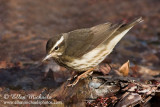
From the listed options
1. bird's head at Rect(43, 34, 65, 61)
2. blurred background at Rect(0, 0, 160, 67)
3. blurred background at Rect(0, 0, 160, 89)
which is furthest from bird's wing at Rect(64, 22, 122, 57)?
blurred background at Rect(0, 0, 160, 67)

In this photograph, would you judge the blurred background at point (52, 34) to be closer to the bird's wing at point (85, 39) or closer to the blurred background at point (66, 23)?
the blurred background at point (66, 23)

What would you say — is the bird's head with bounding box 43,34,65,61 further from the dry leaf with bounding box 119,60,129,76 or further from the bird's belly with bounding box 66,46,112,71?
the dry leaf with bounding box 119,60,129,76

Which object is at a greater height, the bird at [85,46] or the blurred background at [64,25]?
the blurred background at [64,25]

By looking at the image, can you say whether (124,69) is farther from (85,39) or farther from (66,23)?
(66,23)

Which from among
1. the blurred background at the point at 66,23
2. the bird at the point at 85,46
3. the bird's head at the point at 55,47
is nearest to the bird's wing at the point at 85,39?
the bird at the point at 85,46

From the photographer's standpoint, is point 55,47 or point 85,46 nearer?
point 55,47

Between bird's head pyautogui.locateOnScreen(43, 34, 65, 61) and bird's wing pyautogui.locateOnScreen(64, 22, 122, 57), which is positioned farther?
bird's wing pyautogui.locateOnScreen(64, 22, 122, 57)

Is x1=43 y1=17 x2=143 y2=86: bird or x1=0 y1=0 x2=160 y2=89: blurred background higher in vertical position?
x1=0 y1=0 x2=160 y2=89: blurred background

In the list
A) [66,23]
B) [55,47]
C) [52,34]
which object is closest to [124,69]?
[55,47]

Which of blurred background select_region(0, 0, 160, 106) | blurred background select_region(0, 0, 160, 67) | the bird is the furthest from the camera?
blurred background select_region(0, 0, 160, 67)
